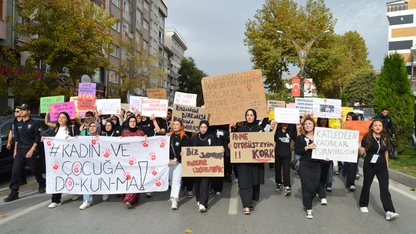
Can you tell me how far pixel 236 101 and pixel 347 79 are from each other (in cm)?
4374

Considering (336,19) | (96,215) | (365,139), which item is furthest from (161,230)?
(336,19)

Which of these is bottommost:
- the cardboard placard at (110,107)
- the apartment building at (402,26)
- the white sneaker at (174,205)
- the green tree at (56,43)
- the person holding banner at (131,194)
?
the white sneaker at (174,205)

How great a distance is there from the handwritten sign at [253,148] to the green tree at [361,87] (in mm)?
41691

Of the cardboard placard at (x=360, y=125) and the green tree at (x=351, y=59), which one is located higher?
the green tree at (x=351, y=59)

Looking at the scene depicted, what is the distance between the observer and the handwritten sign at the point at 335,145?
569 cm

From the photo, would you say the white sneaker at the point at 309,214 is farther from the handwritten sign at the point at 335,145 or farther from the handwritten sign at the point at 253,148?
the handwritten sign at the point at 253,148

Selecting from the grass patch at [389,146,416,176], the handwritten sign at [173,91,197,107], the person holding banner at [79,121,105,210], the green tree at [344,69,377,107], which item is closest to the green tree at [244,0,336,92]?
the green tree at [344,69,377,107]

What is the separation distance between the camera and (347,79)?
47344mm

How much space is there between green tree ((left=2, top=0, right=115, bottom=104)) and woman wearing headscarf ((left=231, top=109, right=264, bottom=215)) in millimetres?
12885

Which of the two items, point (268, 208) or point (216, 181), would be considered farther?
point (216, 181)

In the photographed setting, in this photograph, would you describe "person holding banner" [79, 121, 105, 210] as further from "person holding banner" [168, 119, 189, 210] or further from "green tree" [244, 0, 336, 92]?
"green tree" [244, 0, 336, 92]

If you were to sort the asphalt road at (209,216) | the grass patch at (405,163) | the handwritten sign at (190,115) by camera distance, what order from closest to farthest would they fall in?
the asphalt road at (209,216)
the handwritten sign at (190,115)
the grass patch at (405,163)

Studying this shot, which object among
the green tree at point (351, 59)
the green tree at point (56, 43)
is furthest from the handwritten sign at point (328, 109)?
the green tree at point (351, 59)

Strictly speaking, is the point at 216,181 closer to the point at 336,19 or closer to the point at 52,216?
the point at 52,216
